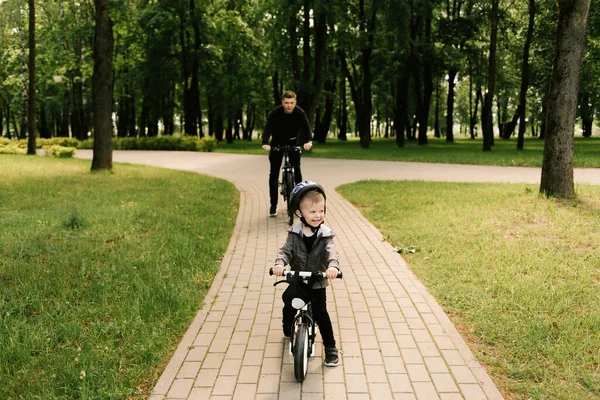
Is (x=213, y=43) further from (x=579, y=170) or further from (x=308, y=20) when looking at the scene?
(x=579, y=170)

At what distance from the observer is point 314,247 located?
11.6ft

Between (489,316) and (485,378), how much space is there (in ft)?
3.47

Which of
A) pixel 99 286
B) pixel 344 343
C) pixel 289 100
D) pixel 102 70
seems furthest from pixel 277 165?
pixel 102 70

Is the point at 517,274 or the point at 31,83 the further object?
the point at 31,83

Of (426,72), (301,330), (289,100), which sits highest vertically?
(426,72)

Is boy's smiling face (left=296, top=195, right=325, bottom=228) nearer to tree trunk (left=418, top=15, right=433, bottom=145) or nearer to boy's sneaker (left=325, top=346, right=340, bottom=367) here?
boy's sneaker (left=325, top=346, right=340, bottom=367)

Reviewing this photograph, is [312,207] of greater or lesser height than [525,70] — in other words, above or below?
below

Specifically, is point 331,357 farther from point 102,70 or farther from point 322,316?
point 102,70

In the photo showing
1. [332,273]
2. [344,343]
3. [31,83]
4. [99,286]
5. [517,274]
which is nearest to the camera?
[332,273]

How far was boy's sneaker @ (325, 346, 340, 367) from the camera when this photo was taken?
11.8ft

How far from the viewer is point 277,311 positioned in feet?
15.4

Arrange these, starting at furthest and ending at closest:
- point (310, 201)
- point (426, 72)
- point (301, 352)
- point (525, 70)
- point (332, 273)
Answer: point (426, 72) < point (525, 70) < point (310, 201) < point (301, 352) < point (332, 273)

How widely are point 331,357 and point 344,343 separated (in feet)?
1.21

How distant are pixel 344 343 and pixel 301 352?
0.76 m
